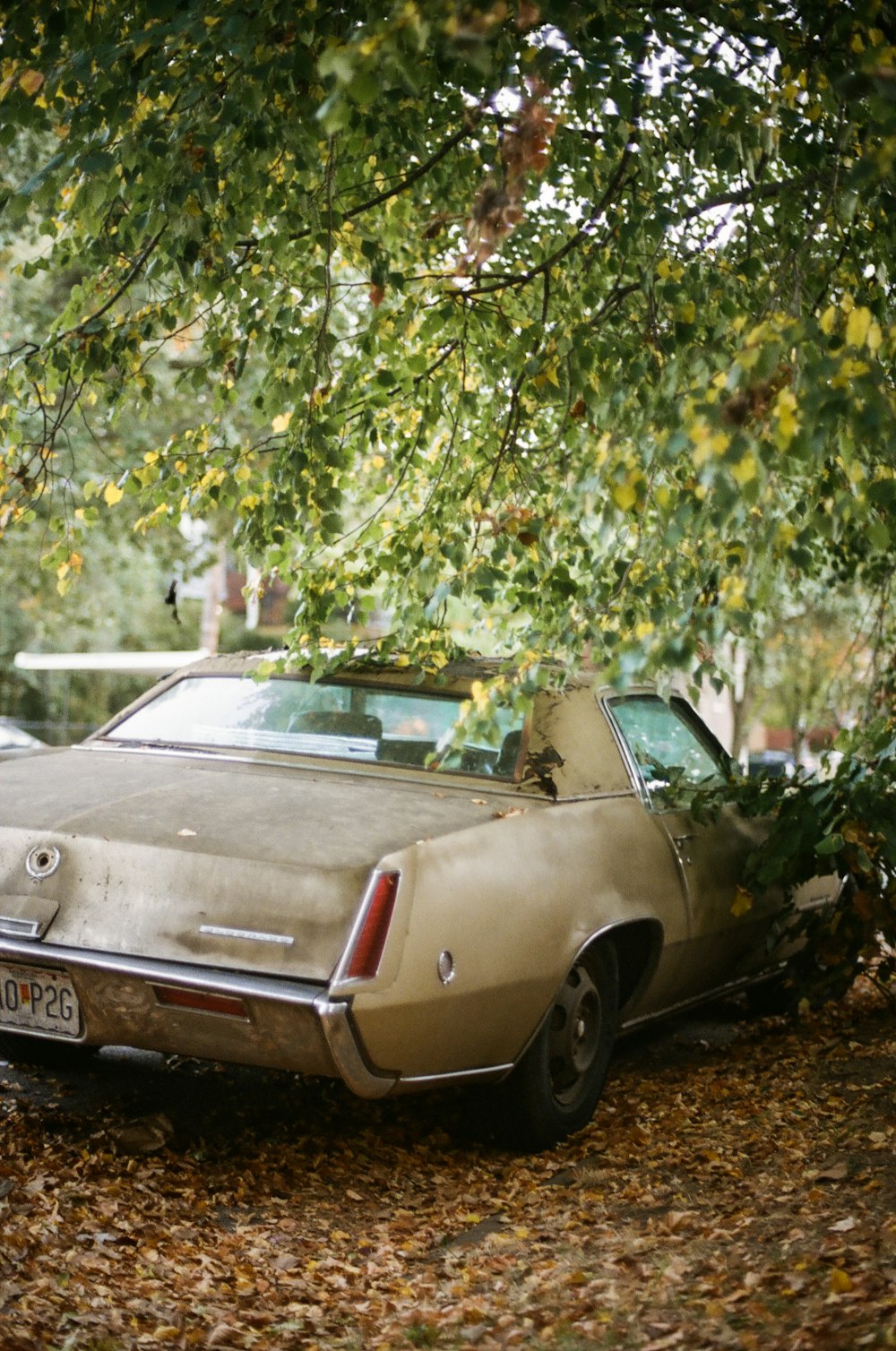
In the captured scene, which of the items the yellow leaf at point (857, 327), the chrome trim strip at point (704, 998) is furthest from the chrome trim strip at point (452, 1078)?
the yellow leaf at point (857, 327)

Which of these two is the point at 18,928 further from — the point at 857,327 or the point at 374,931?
the point at 857,327

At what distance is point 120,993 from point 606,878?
1.69 m

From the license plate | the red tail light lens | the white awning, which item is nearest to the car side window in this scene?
the red tail light lens

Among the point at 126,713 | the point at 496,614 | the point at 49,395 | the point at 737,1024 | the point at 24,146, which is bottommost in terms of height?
the point at 737,1024

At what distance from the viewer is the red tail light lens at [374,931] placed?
3820 millimetres

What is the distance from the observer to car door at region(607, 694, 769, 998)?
550cm

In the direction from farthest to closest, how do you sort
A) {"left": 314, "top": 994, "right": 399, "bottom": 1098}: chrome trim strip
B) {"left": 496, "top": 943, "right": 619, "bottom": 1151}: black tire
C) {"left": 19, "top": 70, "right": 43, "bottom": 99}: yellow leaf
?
1. {"left": 496, "top": 943, "right": 619, "bottom": 1151}: black tire
2. {"left": 19, "top": 70, "right": 43, "bottom": 99}: yellow leaf
3. {"left": 314, "top": 994, "right": 399, "bottom": 1098}: chrome trim strip

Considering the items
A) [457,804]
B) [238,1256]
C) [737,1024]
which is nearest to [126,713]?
[457,804]

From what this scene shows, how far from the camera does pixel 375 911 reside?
387 centimetres

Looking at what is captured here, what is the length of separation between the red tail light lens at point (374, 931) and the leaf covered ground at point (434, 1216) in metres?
0.79

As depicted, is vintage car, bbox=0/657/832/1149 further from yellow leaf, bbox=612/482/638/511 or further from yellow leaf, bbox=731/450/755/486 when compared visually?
yellow leaf, bbox=731/450/755/486

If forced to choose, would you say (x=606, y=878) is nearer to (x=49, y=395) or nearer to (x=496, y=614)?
(x=496, y=614)

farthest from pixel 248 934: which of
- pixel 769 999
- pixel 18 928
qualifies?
pixel 769 999

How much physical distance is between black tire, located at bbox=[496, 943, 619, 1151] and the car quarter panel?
0.15m
